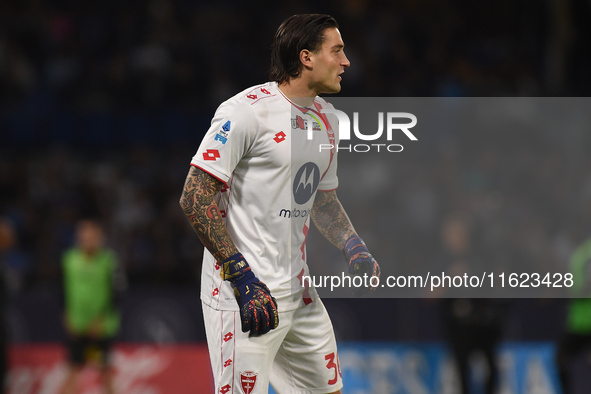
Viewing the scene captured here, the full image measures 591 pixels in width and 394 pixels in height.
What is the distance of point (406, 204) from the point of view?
3980 mm

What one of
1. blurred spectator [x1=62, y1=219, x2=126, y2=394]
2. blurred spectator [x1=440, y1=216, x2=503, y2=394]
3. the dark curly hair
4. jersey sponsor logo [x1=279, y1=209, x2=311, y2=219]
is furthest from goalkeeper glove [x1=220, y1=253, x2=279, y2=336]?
blurred spectator [x1=62, y1=219, x2=126, y2=394]

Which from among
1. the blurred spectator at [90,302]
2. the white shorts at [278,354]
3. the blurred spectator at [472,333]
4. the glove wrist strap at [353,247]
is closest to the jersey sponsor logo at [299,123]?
the glove wrist strap at [353,247]

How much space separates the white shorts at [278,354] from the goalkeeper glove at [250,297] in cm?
15

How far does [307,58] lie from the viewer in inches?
123

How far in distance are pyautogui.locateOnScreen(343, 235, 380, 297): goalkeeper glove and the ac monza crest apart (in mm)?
671

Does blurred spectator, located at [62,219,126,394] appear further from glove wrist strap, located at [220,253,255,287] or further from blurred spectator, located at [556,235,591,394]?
glove wrist strap, located at [220,253,255,287]

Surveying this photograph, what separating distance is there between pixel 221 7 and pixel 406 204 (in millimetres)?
7601

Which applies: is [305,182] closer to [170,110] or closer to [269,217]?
[269,217]

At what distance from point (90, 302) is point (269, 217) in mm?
5251

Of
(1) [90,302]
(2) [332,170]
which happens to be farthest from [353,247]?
(1) [90,302]

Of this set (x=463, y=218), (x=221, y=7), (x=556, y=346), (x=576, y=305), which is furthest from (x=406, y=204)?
(x=221, y=7)

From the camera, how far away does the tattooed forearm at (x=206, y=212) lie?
113 inches

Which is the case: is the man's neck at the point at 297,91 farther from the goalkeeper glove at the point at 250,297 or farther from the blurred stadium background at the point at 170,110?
the blurred stadium background at the point at 170,110

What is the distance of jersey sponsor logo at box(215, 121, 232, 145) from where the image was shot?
2908 millimetres
